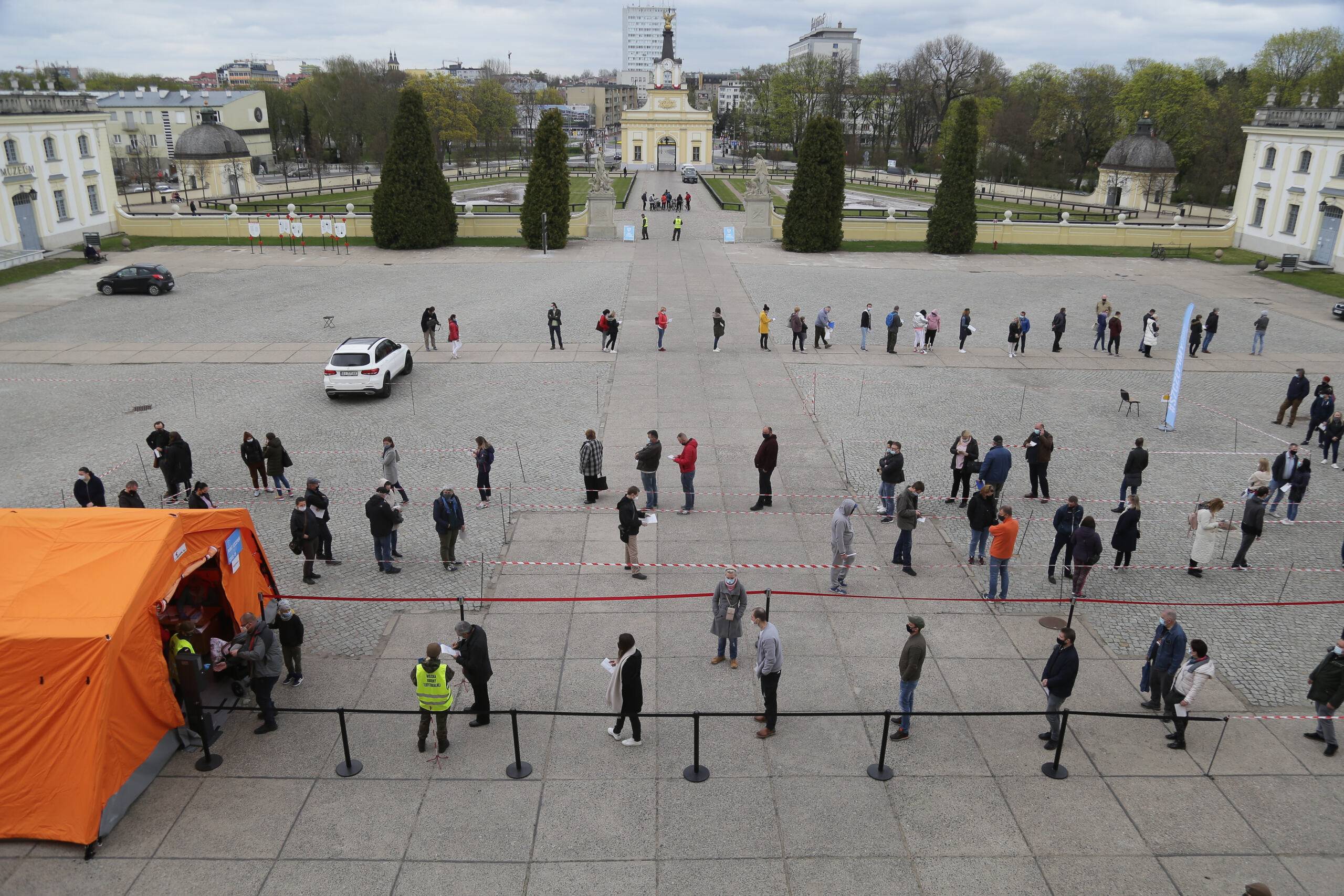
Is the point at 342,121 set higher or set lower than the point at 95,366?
higher

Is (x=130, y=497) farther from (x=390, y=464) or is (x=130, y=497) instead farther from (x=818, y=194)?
(x=818, y=194)

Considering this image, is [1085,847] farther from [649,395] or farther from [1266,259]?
[1266,259]

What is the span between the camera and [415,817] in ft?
27.6

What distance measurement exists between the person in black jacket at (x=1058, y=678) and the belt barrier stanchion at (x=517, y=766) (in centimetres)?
538

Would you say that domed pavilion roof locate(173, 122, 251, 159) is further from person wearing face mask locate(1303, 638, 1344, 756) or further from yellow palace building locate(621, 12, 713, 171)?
person wearing face mask locate(1303, 638, 1344, 756)

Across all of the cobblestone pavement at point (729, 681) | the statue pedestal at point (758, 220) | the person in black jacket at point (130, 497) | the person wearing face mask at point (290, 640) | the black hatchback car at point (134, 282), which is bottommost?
the cobblestone pavement at point (729, 681)

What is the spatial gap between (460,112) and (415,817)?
100796mm

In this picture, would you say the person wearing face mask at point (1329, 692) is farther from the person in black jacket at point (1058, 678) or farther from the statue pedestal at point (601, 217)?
the statue pedestal at point (601, 217)

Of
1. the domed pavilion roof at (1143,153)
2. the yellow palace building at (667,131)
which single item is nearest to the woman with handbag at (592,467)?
the domed pavilion roof at (1143,153)

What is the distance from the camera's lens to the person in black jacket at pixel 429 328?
82.2 ft

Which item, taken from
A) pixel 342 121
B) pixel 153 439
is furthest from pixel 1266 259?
pixel 342 121

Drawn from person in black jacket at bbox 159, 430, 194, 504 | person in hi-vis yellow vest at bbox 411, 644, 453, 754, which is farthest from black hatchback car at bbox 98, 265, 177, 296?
person in hi-vis yellow vest at bbox 411, 644, 453, 754

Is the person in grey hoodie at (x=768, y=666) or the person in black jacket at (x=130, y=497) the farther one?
the person in black jacket at (x=130, y=497)

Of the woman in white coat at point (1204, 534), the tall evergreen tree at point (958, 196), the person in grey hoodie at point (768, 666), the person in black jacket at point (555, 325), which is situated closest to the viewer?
the person in grey hoodie at point (768, 666)
